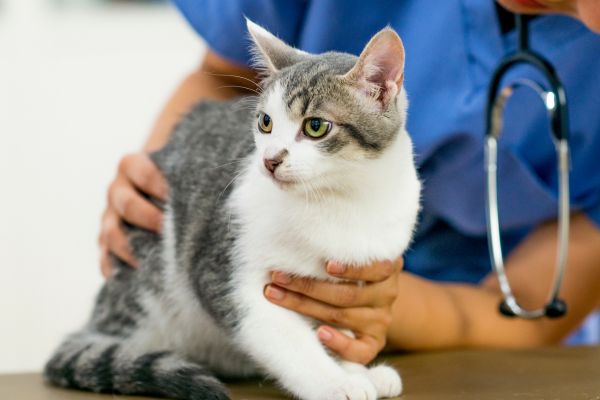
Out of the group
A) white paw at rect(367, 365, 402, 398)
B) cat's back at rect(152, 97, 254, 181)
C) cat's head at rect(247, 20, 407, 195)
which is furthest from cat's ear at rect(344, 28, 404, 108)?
white paw at rect(367, 365, 402, 398)

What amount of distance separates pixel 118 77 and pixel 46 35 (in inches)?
9.0

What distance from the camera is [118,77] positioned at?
91.7 inches

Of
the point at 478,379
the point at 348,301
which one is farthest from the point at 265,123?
the point at 478,379

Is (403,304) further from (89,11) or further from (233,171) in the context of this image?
(89,11)

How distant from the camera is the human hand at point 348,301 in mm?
1000

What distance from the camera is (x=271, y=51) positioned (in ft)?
3.09

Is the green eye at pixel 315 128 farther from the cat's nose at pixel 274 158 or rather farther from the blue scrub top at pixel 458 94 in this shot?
the blue scrub top at pixel 458 94

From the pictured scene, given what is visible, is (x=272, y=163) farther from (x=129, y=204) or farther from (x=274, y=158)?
(x=129, y=204)

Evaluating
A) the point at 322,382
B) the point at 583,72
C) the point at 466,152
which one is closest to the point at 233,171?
the point at 322,382

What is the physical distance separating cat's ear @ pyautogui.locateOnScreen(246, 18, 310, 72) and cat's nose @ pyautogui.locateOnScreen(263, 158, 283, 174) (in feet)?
0.41

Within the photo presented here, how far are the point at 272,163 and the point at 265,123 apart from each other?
0.07 metres

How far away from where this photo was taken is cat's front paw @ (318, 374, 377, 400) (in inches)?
35.3

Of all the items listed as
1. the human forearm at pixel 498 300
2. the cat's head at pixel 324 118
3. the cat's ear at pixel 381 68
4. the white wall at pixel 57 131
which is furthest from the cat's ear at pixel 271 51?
the white wall at pixel 57 131

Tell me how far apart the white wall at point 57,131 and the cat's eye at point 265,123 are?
1.36 meters
